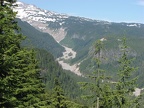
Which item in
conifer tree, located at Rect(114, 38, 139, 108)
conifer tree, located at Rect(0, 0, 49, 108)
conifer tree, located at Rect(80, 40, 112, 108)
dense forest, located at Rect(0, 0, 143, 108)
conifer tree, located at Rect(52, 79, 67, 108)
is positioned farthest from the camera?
conifer tree, located at Rect(52, 79, 67, 108)

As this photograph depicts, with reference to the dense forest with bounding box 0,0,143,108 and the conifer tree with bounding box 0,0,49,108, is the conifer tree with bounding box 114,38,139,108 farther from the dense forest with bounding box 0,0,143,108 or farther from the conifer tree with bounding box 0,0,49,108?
the conifer tree with bounding box 0,0,49,108

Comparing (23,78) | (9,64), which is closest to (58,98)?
(23,78)

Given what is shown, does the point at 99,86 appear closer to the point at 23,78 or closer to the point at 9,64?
the point at 23,78

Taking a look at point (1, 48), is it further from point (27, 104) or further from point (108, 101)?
point (108, 101)

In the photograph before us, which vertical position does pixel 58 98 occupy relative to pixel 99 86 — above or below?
below

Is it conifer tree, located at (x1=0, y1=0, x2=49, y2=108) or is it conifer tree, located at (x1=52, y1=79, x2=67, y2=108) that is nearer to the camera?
conifer tree, located at (x1=0, y1=0, x2=49, y2=108)

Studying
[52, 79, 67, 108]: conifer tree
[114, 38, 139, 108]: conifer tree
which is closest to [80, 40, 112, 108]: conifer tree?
[114, 38, 139, 108]: conifer tree

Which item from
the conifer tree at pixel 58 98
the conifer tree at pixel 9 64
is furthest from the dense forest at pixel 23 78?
the conifer tree at pixel 58 98

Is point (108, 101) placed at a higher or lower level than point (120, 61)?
lower

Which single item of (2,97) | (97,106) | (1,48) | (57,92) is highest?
(1,48)

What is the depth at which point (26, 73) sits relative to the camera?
24.8m

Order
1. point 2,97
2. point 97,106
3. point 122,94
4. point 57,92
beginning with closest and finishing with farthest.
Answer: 1. point 2,97
2. point 97,106
3. point 122,94
4. point 57,92

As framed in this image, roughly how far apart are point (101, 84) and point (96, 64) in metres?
1.60

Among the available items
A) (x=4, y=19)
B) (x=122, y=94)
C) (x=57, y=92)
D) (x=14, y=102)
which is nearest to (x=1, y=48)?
(x=4, y=19)
